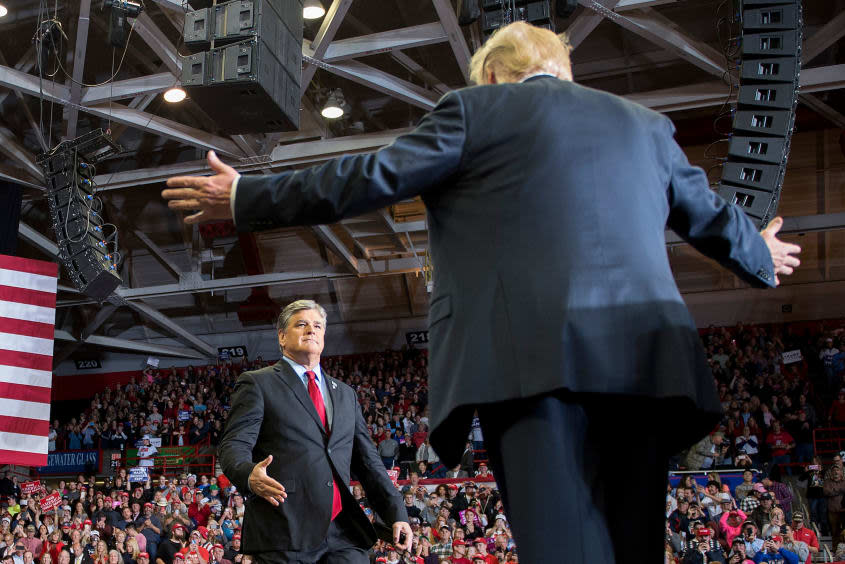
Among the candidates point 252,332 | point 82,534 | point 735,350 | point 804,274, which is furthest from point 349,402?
point 252,332

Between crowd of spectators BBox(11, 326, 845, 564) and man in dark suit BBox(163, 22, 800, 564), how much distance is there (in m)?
8.23

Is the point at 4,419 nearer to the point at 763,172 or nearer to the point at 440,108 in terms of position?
the point at 763,172

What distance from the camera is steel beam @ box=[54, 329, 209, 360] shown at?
82.4 ft

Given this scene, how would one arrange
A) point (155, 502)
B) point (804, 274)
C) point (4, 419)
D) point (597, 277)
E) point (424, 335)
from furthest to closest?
point (424, 335)
point (804, 274)
point (155, 502)
point (4, 419)
point (597, 277)

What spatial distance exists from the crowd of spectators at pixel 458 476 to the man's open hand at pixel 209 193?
8.50 m

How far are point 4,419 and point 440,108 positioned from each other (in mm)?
11426

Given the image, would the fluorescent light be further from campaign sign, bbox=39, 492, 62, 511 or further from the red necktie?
the red necktie

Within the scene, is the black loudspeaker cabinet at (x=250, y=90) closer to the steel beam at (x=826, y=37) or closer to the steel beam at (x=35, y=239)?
the steel beam at (x=826, y=37)

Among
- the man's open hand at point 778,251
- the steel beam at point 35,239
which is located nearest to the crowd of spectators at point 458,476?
the steel beam at point 35,239

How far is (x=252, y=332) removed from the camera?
26.7m

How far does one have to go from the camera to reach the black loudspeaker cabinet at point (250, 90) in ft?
26.9

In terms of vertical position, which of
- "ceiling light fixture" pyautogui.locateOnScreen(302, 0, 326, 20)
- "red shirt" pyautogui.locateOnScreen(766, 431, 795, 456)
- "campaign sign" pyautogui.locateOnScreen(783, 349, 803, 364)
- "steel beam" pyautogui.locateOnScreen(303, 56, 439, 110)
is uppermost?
"ceiling light fixture" pyautogui.locateOnScreen(302, 0, 326, 20)

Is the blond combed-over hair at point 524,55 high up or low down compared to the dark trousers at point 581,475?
up

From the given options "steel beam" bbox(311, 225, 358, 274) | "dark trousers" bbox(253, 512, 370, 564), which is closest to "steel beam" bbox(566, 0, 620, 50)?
"steel beam" bbox(311, 225, 358, 274)
